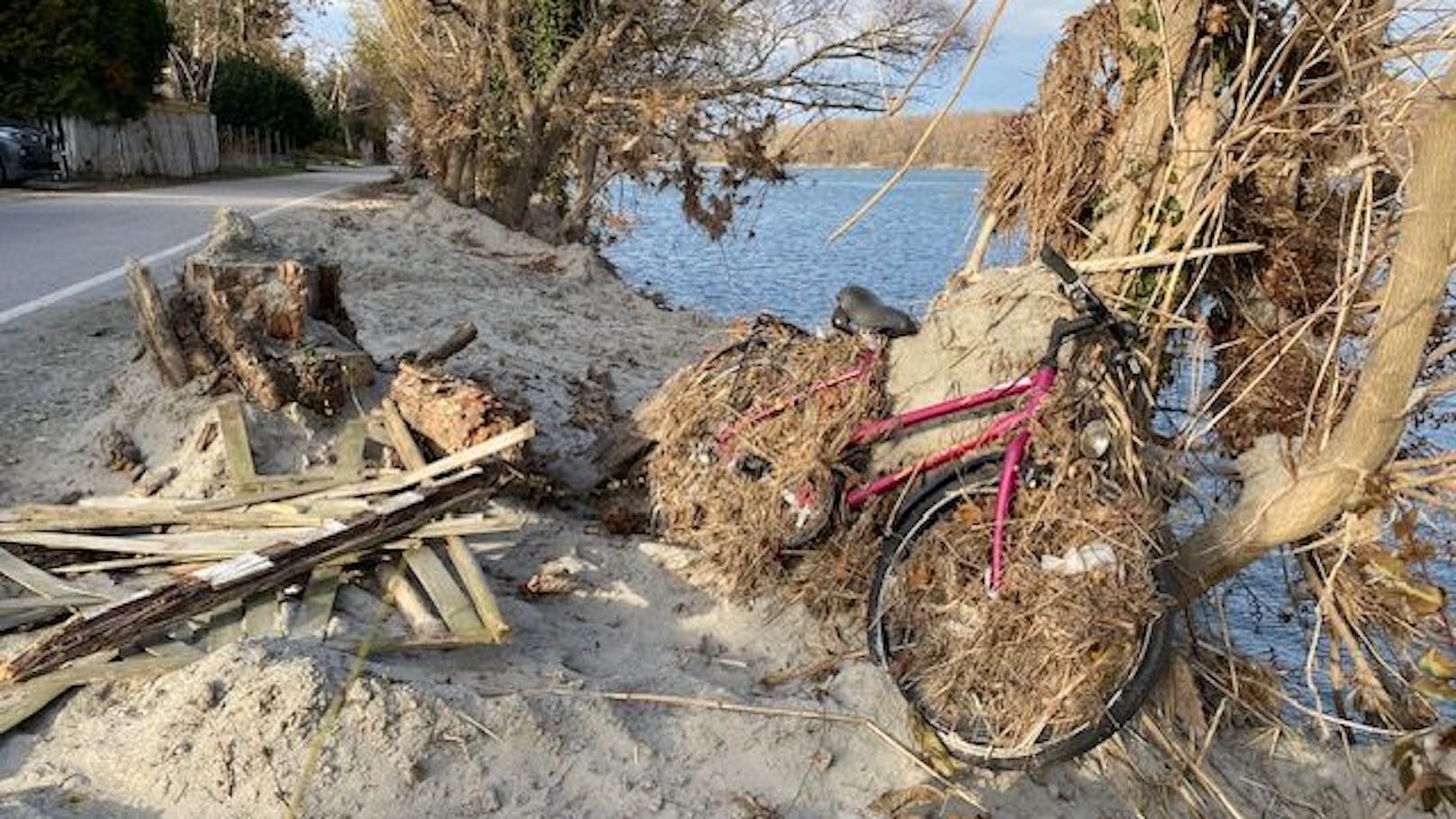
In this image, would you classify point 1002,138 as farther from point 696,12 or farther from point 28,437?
point 696,12

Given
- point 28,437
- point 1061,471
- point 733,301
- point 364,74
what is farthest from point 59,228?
point 364,74

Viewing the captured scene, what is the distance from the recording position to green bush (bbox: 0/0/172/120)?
23.3 metres

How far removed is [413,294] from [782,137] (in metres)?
7.53

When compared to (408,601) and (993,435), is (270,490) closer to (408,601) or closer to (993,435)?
(408,601)

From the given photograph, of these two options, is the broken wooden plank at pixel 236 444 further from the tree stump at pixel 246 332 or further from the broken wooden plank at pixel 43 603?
the broken wooden plank at pixel 43 603

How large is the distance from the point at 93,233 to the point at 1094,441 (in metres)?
13.5

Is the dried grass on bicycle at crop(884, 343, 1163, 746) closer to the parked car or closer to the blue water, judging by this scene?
the blue water

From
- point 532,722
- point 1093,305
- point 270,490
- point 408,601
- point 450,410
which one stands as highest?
point 1093,305

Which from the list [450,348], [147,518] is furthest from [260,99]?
[147,518]

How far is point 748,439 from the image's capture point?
5258 millimetres

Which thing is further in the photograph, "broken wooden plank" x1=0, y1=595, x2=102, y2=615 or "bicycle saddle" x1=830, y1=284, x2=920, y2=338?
"bicycle saddle" x1=830, y1=284, x2=920, y2=338

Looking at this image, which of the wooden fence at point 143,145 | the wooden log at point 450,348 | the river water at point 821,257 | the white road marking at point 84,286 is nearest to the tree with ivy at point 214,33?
the wooden fence at point 143,145

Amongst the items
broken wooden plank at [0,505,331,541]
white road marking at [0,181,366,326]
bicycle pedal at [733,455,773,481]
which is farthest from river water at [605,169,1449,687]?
white road marking at [0,181,366,326]

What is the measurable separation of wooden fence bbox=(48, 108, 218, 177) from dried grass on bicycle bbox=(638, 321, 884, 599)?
2319cm
